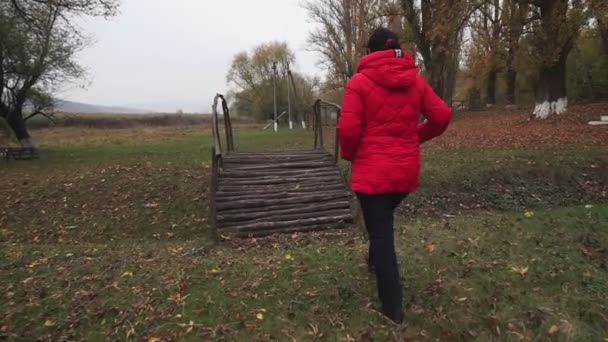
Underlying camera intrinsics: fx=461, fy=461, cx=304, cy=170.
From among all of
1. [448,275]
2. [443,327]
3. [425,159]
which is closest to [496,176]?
[425,159]

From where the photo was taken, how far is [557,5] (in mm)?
15055

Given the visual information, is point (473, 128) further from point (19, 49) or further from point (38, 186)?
point (19, 49)

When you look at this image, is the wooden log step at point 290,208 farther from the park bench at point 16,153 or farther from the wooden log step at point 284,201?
the park bench at point 16,153

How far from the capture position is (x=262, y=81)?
5481 cm

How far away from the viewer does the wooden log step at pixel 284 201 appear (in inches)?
294

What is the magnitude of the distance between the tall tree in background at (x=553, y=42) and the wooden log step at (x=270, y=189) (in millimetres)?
11257

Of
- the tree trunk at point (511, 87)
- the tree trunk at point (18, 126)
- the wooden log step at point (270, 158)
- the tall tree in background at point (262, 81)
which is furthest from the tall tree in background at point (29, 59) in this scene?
the tall tree in background at point (262, 81)

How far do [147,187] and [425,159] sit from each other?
627 cm

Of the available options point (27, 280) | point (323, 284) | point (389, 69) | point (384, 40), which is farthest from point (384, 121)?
point (27, 280)

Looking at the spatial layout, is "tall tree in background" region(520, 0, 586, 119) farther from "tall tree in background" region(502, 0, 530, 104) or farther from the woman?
the woman

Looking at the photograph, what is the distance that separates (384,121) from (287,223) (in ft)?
14.1

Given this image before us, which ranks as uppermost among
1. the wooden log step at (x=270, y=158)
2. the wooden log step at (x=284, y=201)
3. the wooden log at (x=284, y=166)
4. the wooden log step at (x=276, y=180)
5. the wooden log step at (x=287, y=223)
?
the wooden log step at (x=270, y=158)

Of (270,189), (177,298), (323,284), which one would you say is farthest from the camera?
(270,189)

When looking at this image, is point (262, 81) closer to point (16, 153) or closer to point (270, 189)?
point (16, 153)
